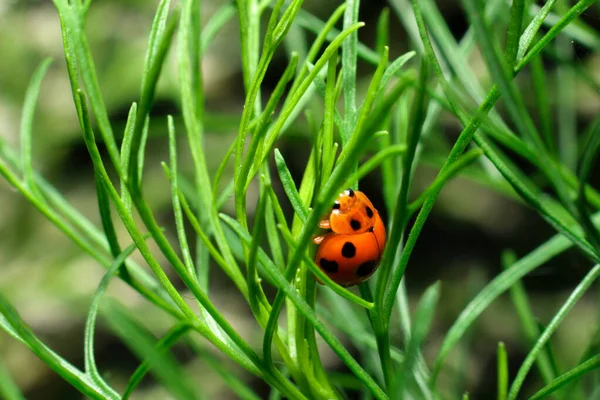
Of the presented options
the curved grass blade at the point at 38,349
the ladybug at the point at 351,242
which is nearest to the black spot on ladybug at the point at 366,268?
the ladybug at the point at 351,242

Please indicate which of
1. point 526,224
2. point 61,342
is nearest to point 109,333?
point 61,342

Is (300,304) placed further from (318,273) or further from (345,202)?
(345,202)

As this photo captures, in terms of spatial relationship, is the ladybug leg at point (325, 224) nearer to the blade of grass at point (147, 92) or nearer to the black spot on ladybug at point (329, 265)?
the black spot on ladybug at point (329, 265)

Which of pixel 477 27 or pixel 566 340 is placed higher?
pixel 477 27

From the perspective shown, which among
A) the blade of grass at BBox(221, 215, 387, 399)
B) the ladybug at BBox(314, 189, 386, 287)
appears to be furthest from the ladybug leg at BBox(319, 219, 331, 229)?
the blade of grass at BBox(221, 215, 387, 399)

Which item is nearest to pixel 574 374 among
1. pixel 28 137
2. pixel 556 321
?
pixel 556 321

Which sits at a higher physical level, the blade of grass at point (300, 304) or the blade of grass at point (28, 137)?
the blade of grass at point (28, 137)

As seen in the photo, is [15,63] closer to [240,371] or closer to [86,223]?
[240,371]

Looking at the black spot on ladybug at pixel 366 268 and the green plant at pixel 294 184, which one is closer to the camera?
the green plant at pixel 294 184
